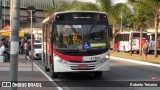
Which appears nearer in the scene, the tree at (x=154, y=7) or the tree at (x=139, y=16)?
the tree at (x=154, y=7)

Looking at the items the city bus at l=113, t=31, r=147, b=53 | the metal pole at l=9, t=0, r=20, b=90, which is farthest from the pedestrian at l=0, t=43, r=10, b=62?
the metal pole at l=9, t=0, r=20, b=90

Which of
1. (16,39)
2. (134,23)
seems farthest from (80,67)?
(134,23)

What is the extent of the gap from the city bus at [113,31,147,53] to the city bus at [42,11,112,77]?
32.4m

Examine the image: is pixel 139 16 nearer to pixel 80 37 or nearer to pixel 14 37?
pixel 80 37

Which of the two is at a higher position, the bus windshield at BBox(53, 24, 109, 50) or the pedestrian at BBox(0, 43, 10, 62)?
the bus windshield at BBox(53, 24, 109, 50)

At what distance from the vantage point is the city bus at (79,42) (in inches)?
661

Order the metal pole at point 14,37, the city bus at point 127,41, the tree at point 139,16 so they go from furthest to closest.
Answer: the city bus at point 127,41
the tree at point 139,16
the metal pole at point 14,37

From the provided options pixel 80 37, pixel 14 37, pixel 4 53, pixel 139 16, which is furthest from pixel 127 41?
pixel 14 37

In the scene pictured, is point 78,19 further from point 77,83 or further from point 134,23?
point 134,23

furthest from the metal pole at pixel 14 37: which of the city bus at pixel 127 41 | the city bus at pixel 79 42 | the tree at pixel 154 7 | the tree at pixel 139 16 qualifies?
the city bus at pixel 127 41

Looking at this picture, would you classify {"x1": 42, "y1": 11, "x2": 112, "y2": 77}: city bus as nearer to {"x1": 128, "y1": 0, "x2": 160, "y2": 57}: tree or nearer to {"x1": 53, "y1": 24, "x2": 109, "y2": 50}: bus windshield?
{"x1": 53, "y1": 24, "x2": 109, "y2": 50}: bus windshield

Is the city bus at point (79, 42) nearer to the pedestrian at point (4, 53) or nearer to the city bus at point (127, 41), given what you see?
the pedestrian at point (4, 53)

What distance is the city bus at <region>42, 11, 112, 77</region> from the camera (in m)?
16.8

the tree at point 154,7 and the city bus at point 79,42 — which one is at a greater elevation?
the tree at point 154,7
